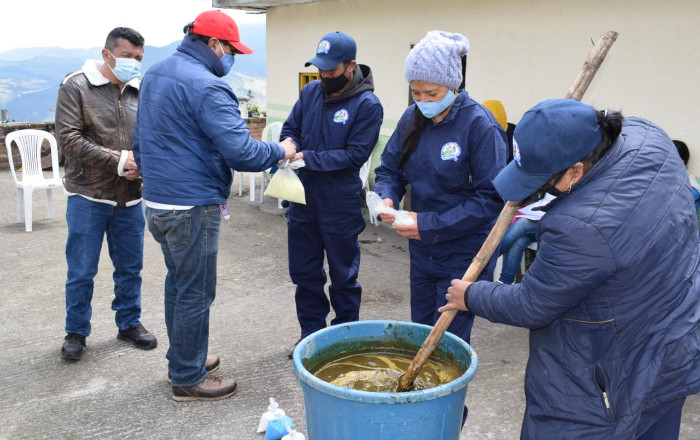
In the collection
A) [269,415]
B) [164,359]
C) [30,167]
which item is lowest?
[164,359]

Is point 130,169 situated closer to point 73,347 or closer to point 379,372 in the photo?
point 73,347

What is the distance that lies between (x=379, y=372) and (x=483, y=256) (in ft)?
2.17

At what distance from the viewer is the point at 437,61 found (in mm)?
2877

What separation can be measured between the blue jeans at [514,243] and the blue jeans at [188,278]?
7.31 feet

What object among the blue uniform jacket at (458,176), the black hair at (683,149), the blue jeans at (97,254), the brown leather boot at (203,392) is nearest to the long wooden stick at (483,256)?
the blue uniform jacket at (458,176)

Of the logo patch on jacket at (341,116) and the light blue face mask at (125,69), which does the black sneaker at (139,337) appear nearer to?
the light blue face mask at (125,69)

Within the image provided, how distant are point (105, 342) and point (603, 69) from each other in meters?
4.61

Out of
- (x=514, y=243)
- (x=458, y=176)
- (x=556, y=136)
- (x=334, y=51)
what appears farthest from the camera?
(x=514, y=243)

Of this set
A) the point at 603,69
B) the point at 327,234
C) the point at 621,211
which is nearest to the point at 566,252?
the point at 621,211

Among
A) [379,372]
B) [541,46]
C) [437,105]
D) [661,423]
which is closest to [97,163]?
[437,105]

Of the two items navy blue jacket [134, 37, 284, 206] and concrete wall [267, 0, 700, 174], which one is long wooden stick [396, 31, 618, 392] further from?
navy blue jacket [134, 37, 284, 206]

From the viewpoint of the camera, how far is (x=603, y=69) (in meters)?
5.42

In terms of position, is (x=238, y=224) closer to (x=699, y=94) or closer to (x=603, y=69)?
(x=603, y=69)

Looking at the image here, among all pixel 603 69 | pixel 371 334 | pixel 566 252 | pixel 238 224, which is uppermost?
pixel 603 69
